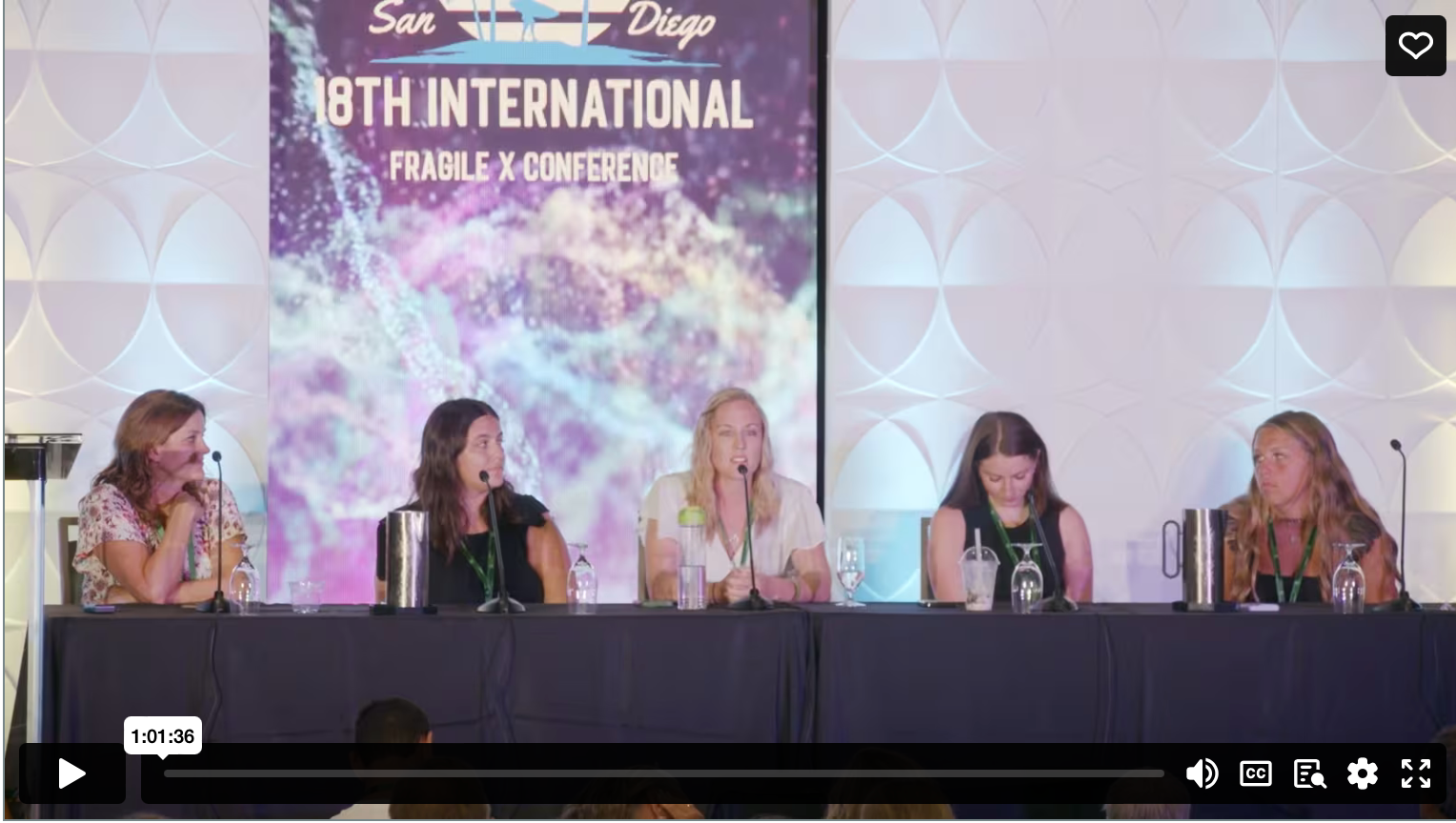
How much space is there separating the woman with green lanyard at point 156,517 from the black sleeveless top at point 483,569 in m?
0.52

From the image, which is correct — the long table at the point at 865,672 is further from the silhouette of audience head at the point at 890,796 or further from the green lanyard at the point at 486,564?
the silhouette of audience head at the point at 890,796

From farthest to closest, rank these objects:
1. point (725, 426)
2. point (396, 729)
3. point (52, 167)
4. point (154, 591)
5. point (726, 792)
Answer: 1. point (52, 167)
2. point (725, 426)
3. point (154, 591)
4. point (726, 792)
5. point (396, 729)

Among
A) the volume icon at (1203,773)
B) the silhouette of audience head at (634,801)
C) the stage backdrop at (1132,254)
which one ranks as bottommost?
the volume icon at (1203,773)

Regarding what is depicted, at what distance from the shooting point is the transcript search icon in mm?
3590

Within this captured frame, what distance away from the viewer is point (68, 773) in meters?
3.40

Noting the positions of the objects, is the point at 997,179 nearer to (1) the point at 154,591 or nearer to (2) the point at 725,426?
(2) the point at 725,426

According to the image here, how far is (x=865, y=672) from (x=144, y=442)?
238 cm

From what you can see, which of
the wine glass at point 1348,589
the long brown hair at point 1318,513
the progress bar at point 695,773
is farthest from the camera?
the long brown hair at point 1318,513

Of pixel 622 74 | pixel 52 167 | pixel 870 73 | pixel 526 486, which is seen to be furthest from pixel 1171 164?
pixel 52 167

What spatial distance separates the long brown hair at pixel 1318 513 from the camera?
484cm

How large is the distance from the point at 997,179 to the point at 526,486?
80.1 inches

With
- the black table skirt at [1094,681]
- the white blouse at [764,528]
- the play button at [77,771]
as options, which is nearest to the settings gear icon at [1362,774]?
the black table skirt at [1094,681]

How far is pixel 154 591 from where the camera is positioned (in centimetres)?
413

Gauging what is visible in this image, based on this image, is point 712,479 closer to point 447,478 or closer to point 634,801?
point 447,478
